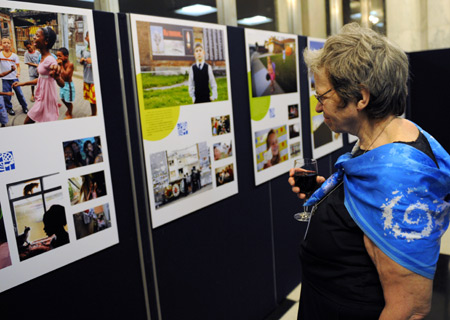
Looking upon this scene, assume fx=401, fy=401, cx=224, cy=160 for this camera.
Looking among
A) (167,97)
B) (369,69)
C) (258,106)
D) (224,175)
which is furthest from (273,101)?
(369,69)

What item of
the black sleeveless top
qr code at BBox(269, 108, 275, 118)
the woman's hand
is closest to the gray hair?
the black sleeveless top

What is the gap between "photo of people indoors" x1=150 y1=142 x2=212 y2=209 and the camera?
207 cm

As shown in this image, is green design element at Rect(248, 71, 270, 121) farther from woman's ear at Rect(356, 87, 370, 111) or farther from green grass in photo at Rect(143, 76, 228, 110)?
woman's ear at Rect(356, 87, 370, 111)

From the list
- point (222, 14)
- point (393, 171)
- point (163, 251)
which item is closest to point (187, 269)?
point (163, 251)

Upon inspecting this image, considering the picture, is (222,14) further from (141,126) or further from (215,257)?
(215,257)

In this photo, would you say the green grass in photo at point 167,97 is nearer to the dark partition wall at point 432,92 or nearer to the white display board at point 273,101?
the white display board at point 273,101

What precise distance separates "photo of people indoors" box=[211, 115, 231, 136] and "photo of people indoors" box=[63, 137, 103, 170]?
0.83 meters

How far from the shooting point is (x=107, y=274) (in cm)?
184

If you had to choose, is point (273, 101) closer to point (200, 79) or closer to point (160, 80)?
point (200, 79)

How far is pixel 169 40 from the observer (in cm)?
211

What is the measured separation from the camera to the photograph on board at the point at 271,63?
9.19ft

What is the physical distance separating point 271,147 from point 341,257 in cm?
172

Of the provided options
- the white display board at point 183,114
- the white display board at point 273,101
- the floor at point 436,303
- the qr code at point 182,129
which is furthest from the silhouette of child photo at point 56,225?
the floor at point 436,303

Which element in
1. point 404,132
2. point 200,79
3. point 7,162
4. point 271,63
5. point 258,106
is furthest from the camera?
point 271,63
